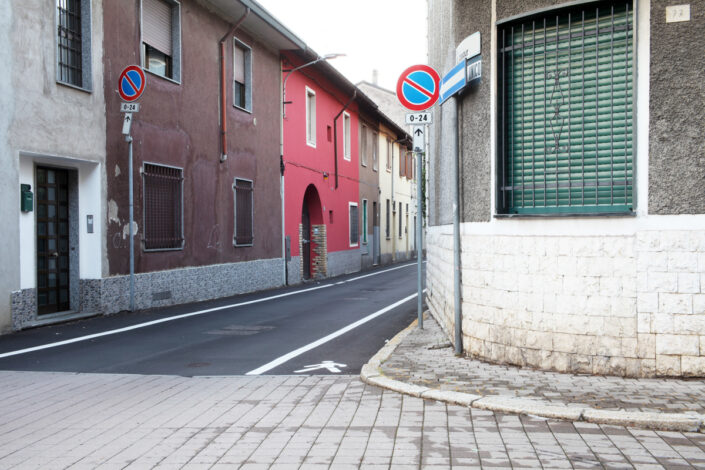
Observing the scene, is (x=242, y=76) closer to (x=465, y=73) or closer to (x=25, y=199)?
(x=25, y=199)

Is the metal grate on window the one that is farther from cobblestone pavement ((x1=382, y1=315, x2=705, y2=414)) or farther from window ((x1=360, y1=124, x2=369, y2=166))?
window ((x1=360, y1=124, x2=369, y2=166))

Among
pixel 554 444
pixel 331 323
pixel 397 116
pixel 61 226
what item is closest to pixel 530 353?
pixel 554 444

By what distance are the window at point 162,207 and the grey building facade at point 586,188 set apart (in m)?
8.32

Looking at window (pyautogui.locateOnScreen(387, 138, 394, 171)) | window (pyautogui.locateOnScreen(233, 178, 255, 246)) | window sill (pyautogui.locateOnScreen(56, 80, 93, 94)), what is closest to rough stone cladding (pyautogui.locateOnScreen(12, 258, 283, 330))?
window (pyautogui.locateOnScreen(233, 178, 255, 246))

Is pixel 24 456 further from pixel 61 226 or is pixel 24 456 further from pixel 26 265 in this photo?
pixel 61 226

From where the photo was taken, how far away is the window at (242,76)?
725 inches

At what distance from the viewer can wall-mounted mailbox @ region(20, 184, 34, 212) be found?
10.6 m

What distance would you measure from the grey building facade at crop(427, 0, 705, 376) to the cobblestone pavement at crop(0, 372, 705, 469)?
4.88 ft

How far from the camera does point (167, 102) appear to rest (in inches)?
574

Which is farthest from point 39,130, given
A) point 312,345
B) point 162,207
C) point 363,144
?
point 363,144

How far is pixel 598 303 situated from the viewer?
20.2ft

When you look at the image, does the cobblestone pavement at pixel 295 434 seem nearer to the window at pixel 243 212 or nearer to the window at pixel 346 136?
the window at pixel 243 212

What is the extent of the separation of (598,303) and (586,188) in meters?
1.08

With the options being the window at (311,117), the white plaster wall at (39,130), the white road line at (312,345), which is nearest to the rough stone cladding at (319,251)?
the window at (311,117)
